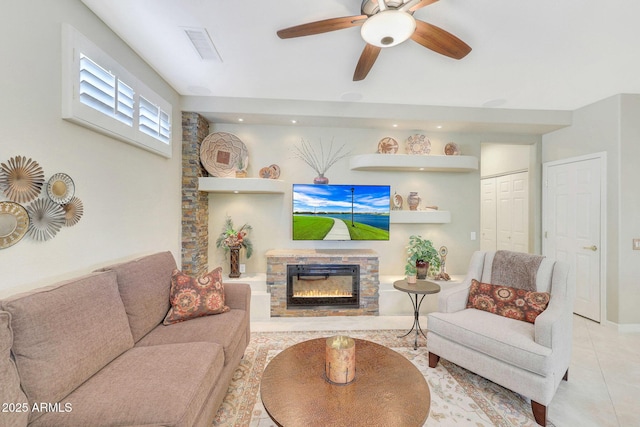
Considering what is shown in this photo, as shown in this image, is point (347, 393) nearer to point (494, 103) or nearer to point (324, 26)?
point (324, 26)

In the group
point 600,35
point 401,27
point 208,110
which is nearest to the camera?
point 401,27

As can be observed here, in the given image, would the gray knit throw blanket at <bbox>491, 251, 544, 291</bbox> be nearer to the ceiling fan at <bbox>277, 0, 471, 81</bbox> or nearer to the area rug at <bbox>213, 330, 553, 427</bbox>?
the area rug at <bbox>213, 330, 553, 427</bbox>

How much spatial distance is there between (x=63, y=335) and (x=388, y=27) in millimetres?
2318

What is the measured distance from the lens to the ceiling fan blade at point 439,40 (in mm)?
1637

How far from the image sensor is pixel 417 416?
1.15m

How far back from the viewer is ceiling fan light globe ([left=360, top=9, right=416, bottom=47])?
56.7 inches

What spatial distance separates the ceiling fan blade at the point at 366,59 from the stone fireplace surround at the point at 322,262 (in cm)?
208

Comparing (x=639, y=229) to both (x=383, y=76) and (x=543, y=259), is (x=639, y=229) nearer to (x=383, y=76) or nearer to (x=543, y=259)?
(x=543, y=259)

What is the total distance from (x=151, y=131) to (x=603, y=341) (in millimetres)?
5138

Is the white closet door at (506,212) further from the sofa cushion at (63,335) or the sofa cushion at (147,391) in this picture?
the sofa cushion at (63,335)

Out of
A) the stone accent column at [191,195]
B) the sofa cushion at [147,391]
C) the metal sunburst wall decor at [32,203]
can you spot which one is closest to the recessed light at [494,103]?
Result: the stone accent column at [191,195]

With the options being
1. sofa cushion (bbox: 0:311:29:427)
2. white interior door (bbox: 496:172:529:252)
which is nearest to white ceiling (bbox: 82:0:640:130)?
white interior door (bbox: 496:172:529:252)

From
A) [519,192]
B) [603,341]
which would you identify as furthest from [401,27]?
[519,192]

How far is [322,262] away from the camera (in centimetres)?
337
